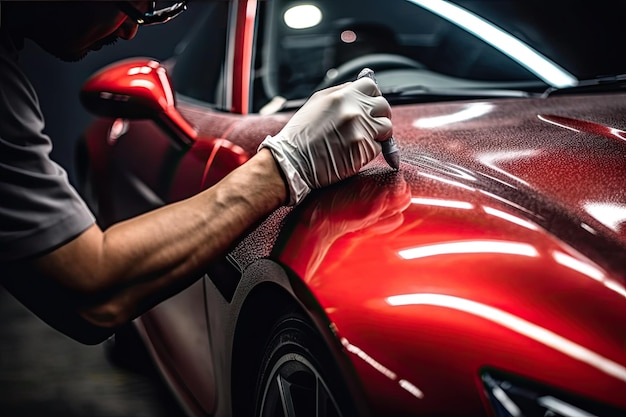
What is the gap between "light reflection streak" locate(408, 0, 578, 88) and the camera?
191 centimetres

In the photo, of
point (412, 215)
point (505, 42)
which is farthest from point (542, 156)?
point (505, 42)

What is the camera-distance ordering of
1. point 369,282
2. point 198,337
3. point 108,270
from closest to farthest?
1. point 369,282
2. point 108,270
3. point 198,337

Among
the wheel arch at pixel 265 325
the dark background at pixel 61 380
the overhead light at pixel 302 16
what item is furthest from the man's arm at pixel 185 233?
the dark background at pixel 61 380

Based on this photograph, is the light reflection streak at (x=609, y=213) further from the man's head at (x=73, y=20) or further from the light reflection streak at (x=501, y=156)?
the man's head at (x=73, y=20)

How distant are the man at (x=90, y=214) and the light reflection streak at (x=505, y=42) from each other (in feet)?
2.03

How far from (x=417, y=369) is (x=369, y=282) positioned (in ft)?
0.49

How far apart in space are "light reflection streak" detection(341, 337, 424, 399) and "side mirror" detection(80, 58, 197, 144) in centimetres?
97

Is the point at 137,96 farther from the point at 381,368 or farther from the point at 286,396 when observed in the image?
the point at 381,368

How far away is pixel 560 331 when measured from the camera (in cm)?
94

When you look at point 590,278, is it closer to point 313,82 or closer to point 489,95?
point 489,95

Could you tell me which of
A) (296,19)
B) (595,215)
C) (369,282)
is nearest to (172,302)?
(296,19)

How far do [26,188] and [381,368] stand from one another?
0.61m

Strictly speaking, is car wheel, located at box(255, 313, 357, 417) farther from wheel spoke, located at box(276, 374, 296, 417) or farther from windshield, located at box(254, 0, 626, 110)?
windshield, located at box(254, 0, 626, 110)

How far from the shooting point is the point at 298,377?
Result: 1227mm
